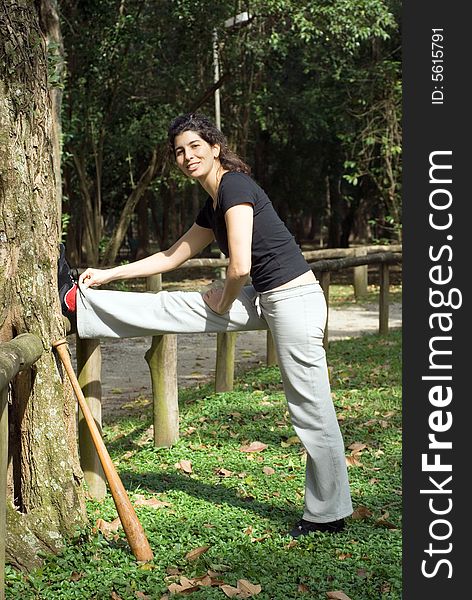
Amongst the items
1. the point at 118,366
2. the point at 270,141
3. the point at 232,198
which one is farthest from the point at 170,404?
the point at 270,141

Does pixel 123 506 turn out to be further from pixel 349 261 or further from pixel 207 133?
pixel 349 261

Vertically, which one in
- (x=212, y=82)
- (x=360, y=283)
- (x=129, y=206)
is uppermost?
(x=212, y=82)

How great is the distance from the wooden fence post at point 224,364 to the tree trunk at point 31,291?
12.0 ft

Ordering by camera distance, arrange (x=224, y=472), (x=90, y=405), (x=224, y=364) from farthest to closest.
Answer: (x=224, y=364)
(x=224, y=472)
(x=90, y=405)

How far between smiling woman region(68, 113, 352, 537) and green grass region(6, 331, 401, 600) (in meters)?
0.28

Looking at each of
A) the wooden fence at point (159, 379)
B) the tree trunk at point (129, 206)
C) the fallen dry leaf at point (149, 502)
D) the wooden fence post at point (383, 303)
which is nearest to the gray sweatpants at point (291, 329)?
the wooden fence at point (159, 379)

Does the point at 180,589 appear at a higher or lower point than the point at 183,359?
higher

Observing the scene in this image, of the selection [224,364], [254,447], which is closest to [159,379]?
[254,447]

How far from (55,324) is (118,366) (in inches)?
253

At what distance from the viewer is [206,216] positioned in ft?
15.3

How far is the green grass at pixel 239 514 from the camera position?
13.0ft

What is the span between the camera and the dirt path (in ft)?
29.1

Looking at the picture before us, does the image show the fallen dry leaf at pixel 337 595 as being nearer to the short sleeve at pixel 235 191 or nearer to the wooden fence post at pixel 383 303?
the short sleeve at pixel 235 191

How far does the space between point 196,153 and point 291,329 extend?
91 centimetres
